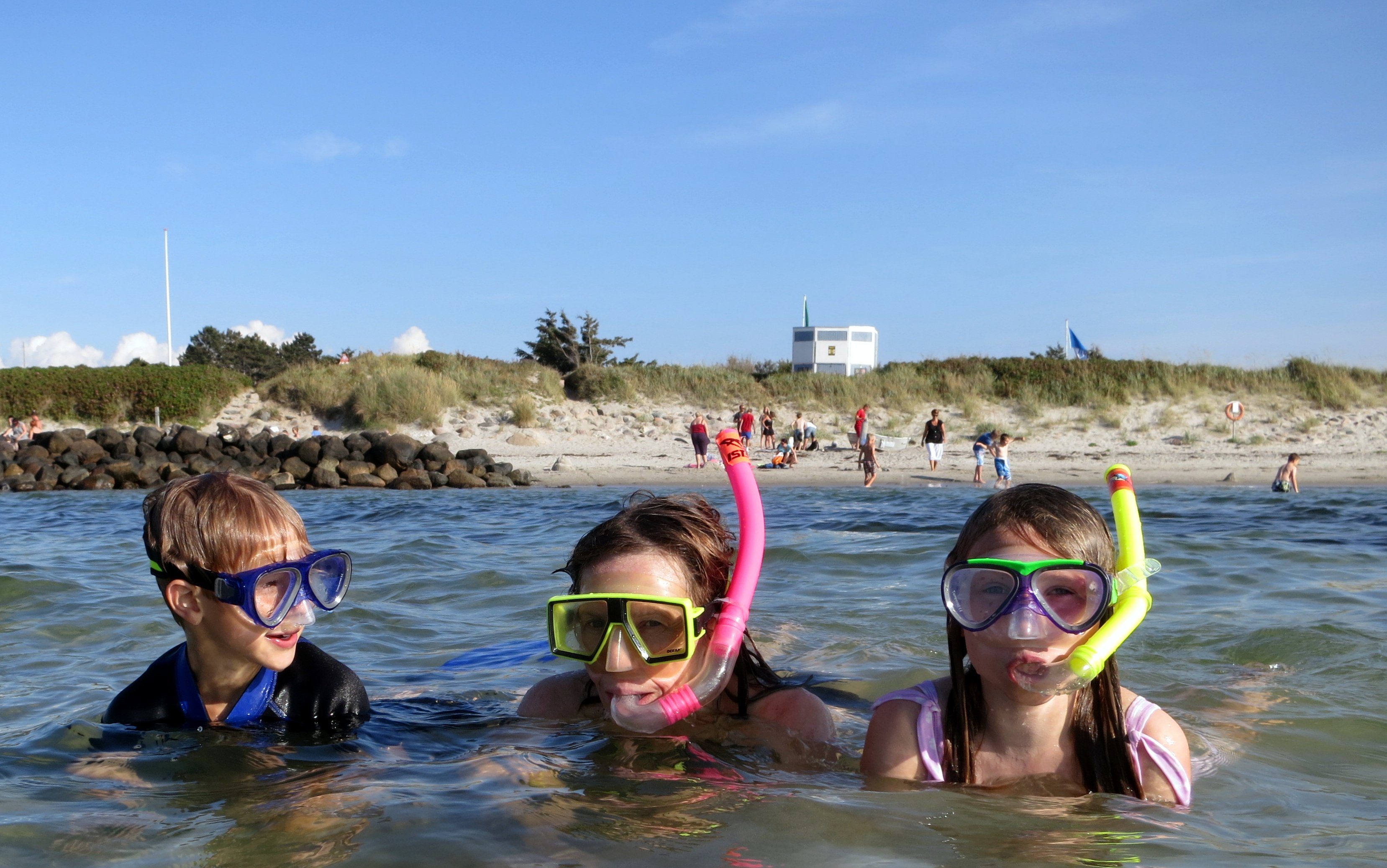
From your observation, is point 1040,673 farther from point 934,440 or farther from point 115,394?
point 115,394

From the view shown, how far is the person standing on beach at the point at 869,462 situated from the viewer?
1742 cm

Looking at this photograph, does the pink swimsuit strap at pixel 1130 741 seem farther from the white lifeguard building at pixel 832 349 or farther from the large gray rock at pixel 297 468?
the white lifeguard building at pixel 832 349

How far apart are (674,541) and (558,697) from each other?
889mm

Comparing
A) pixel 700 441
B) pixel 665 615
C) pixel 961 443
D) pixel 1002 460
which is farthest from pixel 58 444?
pixel 665 615

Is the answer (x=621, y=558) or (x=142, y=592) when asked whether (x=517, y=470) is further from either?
(x=621, y=558)

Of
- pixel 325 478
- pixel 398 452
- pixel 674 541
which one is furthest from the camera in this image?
pixel 398 452

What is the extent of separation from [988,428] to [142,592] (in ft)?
64.2

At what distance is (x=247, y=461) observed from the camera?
18.1 meters

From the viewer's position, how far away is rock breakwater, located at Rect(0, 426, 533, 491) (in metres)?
17.2

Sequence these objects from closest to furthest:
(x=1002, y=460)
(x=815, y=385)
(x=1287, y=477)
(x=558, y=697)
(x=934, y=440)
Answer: (x=558, y=697) < (x=1287, y=477) < (x=1002, y=460) < (x=934, y=440) < (x=815, y=385)

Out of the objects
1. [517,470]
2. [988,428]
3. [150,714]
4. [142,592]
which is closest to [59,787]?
[150,714]

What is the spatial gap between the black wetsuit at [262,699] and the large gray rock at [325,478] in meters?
14.9

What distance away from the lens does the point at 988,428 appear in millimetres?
23312

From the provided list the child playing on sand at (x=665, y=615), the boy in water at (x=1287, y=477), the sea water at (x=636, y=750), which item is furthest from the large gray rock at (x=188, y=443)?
the child playing on sand at (x=665, y=615)
